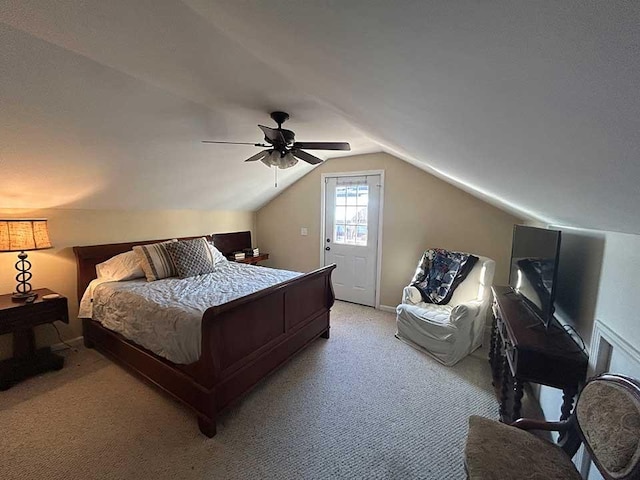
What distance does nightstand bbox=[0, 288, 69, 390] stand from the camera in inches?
88.0

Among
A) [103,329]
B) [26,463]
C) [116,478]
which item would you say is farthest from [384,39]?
[103,329]

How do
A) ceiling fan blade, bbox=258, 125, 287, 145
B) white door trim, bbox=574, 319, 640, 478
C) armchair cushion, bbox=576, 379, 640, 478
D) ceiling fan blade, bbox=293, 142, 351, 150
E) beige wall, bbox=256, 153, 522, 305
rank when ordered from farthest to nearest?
beige wall, bbox=256, 153, 522, 305, ceiling fan blade, bbox=293, 142, 351, 150, ceiling fan blade, bbox=258, 125, 287, 145, white door trim, bbox=574, 319, 640, 478, armchair cushion, bbox=576, 379, 640, 478

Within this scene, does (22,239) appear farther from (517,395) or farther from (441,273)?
(441,273)

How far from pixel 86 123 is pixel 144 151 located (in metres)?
0.56

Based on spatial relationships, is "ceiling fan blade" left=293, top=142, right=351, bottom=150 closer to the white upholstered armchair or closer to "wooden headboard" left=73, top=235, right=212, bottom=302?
the white upholstered armchair

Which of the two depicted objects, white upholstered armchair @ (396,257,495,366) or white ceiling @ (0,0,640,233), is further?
white upholstered armchair @ (396,257,495,366)

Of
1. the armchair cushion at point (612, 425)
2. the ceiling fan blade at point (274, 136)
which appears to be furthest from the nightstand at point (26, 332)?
the armchair cushion at point (612, 425)

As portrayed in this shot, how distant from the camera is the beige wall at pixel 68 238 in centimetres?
257

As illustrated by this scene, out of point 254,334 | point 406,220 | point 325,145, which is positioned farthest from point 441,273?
point 254,334

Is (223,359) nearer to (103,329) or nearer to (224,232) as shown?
(103,329)

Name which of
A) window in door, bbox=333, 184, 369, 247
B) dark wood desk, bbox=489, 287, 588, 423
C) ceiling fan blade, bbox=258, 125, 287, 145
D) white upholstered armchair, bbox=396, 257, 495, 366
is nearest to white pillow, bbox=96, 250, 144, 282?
ceiling fan blade, bbox=258, 125, 287, 145

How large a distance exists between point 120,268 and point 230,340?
1.76 meters

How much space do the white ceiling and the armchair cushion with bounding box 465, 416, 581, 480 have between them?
102 centimetres

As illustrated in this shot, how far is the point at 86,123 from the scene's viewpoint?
1980 millimetres
